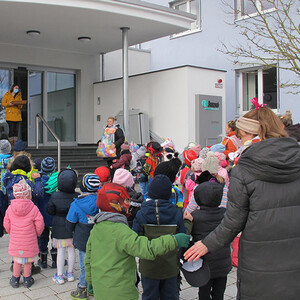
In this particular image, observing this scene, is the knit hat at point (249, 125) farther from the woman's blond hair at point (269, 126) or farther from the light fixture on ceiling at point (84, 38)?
the light fixture on ceiling at point (84, 38)

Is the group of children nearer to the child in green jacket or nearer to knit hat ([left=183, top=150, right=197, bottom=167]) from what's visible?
the child in green jacket

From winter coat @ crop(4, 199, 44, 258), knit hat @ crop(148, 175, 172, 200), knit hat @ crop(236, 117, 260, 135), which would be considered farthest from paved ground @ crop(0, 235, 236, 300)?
knit hat @ crop(236, 117, 260, 135)

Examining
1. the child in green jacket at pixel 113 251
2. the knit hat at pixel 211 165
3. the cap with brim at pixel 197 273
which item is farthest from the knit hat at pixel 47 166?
the cap with brim at pixel 197 273

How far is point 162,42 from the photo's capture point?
58.5 ft

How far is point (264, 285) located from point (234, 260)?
295 cm

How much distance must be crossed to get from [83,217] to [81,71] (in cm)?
1160

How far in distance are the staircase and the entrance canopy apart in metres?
3.44

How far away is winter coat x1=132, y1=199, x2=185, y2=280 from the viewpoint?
339 cm

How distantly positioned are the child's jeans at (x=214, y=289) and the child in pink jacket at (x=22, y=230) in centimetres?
198

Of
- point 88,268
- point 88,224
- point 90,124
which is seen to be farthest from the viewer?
point 90,124

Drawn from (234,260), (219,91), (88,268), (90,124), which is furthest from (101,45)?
(88,268)

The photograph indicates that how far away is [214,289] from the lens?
3.62 metres

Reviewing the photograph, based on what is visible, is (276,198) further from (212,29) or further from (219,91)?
(212,29)

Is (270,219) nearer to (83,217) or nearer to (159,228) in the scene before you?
(159,228)
